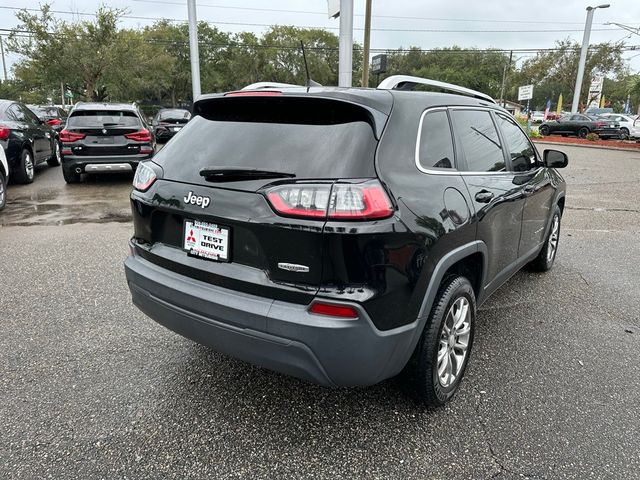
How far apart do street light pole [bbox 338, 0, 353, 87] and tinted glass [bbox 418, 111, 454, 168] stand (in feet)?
28.3

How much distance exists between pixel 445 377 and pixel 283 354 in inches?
41.3

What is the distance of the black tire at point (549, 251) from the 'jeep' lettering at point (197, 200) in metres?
3.60

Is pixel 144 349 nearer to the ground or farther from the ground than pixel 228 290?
nearer to the ground

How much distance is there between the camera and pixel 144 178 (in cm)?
274

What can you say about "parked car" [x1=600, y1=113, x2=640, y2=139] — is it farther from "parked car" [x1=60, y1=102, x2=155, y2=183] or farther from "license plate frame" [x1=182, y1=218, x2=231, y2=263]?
"license plate frame" [x1=182, y1=218, x2=231, y2=263]

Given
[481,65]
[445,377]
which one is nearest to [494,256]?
[445,377]

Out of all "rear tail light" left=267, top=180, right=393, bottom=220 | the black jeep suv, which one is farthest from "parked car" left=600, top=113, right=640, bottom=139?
"rear tail light" left=267, top=180, right=393, bottom=220

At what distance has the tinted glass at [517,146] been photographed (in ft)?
11.8

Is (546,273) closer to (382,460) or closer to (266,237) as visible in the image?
(382,460)

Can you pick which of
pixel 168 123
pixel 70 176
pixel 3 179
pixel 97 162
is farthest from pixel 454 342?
pixel 168 123

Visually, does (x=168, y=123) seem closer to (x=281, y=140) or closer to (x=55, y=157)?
(x=55, y=157)

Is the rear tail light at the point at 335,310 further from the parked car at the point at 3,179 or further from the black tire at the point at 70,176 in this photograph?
the black tire at the point at 70,176

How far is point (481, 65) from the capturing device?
77.2 metres

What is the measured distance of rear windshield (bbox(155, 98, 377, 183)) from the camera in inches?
85.4
